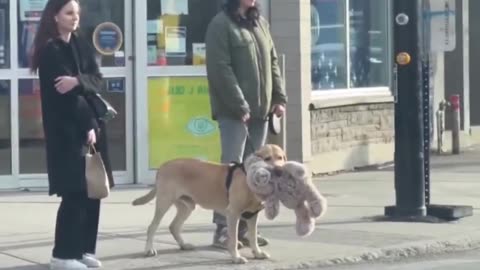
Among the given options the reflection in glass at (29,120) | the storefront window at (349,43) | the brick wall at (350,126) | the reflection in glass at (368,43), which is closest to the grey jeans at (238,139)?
the reflection in glass at (29,120)

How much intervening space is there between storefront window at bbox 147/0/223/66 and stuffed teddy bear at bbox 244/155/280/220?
5070mm

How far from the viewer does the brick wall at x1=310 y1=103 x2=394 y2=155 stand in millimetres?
14203

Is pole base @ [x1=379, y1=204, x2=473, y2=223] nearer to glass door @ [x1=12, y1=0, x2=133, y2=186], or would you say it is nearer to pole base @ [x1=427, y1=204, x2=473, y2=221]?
pole base @ [x1=427, y1=204, x2=473, y2=221]

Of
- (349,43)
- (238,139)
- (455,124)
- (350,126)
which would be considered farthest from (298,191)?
(455,124)

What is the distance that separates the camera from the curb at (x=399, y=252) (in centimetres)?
863

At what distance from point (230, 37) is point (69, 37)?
4.36ft

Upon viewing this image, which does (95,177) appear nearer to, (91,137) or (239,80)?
(91,137)

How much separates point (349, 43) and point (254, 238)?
7.00 meters

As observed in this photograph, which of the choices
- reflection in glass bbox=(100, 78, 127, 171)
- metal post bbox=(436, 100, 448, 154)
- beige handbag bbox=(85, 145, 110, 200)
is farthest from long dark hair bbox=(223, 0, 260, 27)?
metal post bbox=(436, 100, 448, 154)

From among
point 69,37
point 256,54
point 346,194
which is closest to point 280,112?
point 256,54

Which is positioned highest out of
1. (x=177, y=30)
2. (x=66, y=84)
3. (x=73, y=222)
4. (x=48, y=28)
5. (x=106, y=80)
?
(x=177, y=30)

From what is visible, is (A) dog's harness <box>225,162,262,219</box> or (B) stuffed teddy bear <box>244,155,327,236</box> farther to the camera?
(A) dog's harness <box>225,162,262,219</box>

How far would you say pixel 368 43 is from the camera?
51.4 ft

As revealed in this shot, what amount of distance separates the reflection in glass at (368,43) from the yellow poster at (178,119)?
2879mm
